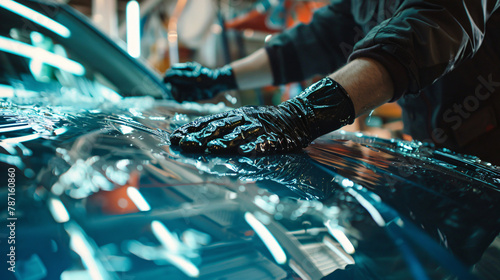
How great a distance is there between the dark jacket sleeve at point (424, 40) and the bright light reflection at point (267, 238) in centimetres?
57

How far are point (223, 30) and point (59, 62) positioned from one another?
2.93m

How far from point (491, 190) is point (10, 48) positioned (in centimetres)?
139

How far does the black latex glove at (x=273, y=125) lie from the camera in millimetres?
588

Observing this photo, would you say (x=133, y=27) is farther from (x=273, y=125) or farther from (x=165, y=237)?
(x=165, y=237)

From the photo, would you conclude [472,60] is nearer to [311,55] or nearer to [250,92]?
[311,55]

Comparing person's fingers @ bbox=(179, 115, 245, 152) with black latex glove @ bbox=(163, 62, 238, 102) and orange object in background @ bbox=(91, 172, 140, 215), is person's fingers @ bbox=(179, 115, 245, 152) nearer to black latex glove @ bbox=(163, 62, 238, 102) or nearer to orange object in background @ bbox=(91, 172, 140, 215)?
orange object in background @ bbox=(91, 172, 140, 215)

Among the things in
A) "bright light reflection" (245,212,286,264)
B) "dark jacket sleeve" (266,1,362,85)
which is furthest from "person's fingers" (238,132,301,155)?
"dark jacket sleeve" (266,1,362,85)

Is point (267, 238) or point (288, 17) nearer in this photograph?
point (267, 238)

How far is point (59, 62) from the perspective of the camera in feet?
3.61

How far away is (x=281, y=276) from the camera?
0.92ft

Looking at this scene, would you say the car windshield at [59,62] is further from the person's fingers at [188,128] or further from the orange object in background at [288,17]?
the orange object in background at [288,17]

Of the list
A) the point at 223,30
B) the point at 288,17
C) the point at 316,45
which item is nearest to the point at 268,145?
the point at 316,45

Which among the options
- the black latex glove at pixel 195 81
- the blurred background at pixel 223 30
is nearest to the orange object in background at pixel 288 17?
the blurred background at pixel 223 30

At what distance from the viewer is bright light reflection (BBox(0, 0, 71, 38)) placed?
111 centimetres
